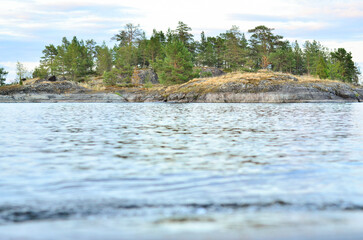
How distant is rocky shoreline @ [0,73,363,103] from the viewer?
52.2m

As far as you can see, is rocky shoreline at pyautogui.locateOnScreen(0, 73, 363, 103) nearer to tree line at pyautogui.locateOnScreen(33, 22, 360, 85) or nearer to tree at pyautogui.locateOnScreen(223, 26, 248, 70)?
tree line at pyautogui.locateOnScreen(33, 22, 360, 85)

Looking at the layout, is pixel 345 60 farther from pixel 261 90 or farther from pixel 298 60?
pixel 261 90

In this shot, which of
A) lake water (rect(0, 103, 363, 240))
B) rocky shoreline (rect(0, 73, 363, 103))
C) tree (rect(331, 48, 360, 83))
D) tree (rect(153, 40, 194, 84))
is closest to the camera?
lake water (rect(0, 103, 363, 240))

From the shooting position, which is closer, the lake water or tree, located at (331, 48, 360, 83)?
the lake water

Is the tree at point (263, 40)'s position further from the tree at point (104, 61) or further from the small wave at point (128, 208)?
the small wave at point (128, 208)

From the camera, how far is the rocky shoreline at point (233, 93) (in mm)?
52188

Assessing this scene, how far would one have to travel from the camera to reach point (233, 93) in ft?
181

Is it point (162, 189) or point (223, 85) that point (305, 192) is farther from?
point (223, 85)

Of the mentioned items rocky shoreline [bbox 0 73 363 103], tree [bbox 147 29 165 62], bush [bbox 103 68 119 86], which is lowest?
rocky shoreline [bbox 0 73 363 103]

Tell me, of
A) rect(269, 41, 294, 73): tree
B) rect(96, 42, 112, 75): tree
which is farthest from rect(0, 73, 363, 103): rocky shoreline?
rect(96, 42, 112, 75): tree

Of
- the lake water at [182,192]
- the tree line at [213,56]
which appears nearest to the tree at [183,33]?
the tree line at [213,56]

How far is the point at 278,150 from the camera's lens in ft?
32.1

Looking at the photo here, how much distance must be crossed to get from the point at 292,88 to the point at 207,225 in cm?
5066

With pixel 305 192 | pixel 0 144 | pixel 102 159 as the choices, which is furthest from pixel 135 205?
pixel 0 144
